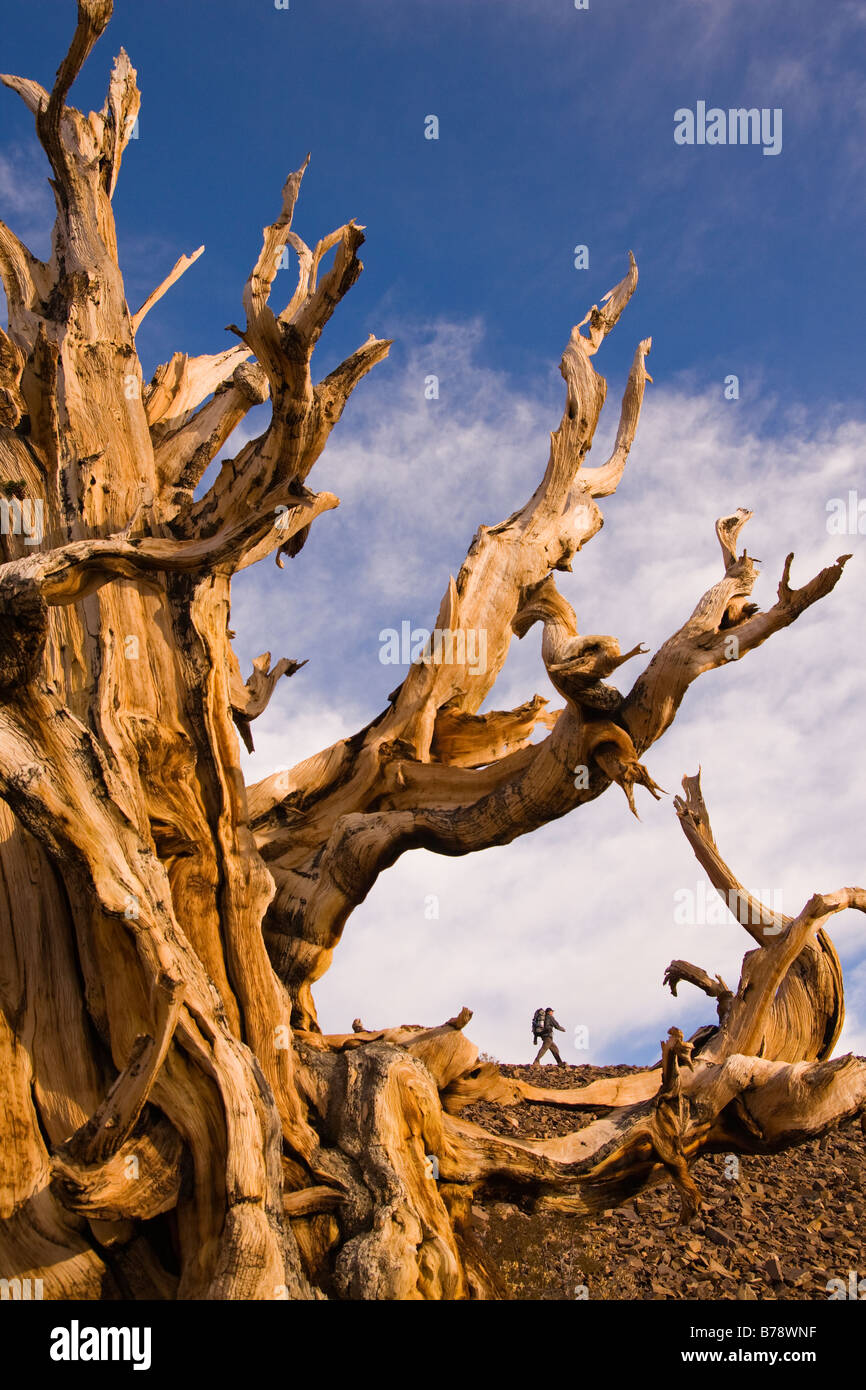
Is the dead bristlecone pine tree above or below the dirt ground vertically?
above

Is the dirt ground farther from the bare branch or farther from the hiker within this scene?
the bare branch

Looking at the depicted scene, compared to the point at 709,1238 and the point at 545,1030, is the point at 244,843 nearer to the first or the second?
the point at 709,1238

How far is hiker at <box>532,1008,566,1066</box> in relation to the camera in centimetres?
1073

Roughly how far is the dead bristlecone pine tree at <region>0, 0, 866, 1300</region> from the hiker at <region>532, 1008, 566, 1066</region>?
16.8ft

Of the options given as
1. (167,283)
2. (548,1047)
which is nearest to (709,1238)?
(548,1047)

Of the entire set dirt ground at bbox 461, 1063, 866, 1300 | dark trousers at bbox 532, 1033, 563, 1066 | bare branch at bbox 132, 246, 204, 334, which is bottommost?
dirt ground at bbox 461, 1063, 866, 1300

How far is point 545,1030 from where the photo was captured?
1077 cm

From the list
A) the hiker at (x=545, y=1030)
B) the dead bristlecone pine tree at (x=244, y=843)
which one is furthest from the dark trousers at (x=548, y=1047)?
the dead bristlecone pine tree at (x=244, y=843)

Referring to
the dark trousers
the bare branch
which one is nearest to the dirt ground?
the dark trousers

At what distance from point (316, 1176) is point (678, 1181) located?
1868mm

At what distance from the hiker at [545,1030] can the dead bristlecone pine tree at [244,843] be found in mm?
5132

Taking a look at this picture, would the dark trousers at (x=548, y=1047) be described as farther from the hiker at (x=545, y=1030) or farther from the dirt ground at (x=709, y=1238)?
the dirt ground at (x=709, y=1238)
